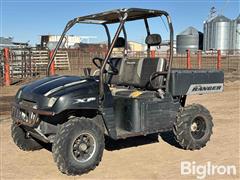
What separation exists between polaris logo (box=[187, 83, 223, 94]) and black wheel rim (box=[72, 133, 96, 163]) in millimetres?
1850

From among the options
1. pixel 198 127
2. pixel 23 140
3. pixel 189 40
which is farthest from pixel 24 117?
pixel 189 40

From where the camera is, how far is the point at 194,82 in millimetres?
6258

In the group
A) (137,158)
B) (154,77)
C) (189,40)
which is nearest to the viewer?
(137,158)

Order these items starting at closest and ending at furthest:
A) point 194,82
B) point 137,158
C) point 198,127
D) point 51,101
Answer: point 51,101 < point 137,158 < point 194,82 < point 198,127

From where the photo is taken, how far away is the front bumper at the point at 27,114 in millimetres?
5010

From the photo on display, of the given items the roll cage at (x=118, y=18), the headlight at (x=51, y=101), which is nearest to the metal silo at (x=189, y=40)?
the roll cage at (x=118, y=18)

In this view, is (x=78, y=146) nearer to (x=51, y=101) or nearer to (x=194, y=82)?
(x=51, y=101)

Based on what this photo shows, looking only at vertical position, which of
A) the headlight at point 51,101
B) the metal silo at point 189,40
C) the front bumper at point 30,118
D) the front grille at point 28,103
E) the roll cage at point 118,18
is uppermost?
the metal silo at point 189,40

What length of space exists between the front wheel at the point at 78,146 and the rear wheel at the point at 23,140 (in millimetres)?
1284

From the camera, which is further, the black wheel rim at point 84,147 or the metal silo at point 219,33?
the metal silo at point 219,33

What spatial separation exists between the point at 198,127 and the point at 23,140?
2716 mm

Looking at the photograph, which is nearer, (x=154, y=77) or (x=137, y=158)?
(x=137, y=158)

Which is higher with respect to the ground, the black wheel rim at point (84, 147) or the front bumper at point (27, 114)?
the front bumper at point (27, 114)

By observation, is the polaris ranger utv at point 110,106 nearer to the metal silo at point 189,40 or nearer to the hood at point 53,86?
the hood at point 53,86
